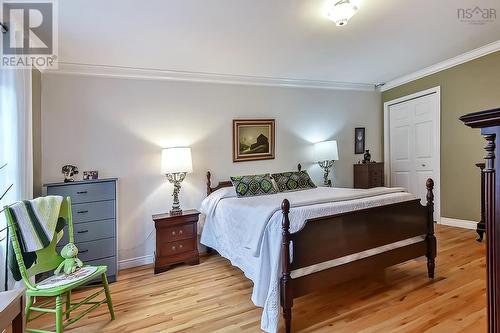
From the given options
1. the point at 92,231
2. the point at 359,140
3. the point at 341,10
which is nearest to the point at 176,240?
the point at 92,231

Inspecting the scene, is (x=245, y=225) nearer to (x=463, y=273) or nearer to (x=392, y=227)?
(x=392, y=227)

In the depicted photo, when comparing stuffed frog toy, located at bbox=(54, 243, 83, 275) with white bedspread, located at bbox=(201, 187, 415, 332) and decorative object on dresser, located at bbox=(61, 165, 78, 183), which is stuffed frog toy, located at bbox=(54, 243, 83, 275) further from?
white bedspread, located at bbox=(201, 187, 415, 332)

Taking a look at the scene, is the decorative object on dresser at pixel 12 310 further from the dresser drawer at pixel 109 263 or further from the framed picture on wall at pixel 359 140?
the framed picture on wall at pixel 359 140

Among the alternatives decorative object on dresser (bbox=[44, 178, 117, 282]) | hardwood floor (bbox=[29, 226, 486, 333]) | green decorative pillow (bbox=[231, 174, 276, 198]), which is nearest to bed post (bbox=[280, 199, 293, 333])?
hardwood floor (bbox=[29, 226, 486, 333])

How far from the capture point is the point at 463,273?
267cm

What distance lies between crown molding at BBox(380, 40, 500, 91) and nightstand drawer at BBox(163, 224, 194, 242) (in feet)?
14.3

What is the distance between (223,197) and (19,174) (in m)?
1.95

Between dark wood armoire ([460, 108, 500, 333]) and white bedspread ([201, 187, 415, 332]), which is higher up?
dark wood armoire ([460, 108, 500, 333])

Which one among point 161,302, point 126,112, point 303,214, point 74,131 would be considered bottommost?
point 161,302

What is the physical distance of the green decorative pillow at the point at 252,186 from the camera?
3.43 metres

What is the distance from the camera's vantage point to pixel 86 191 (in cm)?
273

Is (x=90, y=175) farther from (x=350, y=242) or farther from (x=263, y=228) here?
(x=350, y=242)

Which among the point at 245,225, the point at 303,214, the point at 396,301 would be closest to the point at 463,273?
the point at 396,301

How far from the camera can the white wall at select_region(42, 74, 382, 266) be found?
3025 millimetres
